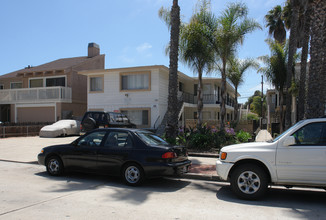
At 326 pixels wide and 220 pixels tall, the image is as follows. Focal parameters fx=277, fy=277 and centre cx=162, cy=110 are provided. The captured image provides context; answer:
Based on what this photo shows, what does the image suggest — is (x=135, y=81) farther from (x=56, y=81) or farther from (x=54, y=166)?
(x=54, y=166)

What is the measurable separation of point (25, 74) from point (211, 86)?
1788cm

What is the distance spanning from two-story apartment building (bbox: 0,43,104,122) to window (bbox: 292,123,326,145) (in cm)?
2252

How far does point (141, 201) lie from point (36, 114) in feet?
79.5

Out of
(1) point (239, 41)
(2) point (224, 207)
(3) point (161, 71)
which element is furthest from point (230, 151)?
(3) point (161, 71)

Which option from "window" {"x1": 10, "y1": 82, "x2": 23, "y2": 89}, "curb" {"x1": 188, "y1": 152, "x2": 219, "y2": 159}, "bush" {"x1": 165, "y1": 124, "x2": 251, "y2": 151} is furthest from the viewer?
"window" {"x1": 10, "y1": 82, "x2": 23, "y2": 89}

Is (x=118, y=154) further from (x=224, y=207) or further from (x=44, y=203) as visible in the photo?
(x=224, y=207)

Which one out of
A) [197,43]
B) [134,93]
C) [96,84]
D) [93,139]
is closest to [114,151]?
[93,139]

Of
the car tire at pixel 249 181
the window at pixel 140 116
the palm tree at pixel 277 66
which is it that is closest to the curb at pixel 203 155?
the car tire at pixel 249 181

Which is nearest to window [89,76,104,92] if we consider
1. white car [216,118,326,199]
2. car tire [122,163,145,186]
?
car tire [122,163,145,186]

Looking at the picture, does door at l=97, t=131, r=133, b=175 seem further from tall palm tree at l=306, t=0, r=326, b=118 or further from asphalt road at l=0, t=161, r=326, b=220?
tall palm tree at l=306, t=0, r=326, b=118

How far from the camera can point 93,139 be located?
767 cm

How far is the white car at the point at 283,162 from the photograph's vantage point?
548 centimetres

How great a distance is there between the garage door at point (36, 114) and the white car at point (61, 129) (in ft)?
21.0

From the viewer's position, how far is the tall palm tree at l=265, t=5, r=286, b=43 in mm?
23328
